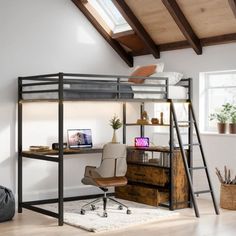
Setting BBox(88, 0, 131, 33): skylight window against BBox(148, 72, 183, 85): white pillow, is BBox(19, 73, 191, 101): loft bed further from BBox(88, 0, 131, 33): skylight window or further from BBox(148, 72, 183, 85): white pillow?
BBox(88, 0, 131, 33): skylight window

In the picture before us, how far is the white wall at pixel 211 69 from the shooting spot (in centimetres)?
686

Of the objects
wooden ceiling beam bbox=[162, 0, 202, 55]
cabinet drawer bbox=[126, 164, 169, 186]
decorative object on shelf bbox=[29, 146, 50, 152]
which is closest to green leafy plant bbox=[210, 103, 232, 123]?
wooden ceiling beam bbox=[162, 0, 202, 55]

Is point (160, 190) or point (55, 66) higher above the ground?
point (55, 66)

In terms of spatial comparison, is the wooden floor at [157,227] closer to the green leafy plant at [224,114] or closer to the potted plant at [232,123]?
the potted plant at [232,123]

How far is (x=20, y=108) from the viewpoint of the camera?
6660 mm

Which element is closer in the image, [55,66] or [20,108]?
[20,108]

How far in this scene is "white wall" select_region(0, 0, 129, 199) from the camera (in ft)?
22.0

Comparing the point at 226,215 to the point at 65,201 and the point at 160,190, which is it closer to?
the point at 160,190

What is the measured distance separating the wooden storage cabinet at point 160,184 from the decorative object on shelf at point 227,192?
1.55 feet

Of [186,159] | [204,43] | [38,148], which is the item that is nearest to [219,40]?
[204,43]

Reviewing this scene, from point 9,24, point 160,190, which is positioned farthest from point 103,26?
point 160,190

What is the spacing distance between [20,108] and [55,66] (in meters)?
0.95

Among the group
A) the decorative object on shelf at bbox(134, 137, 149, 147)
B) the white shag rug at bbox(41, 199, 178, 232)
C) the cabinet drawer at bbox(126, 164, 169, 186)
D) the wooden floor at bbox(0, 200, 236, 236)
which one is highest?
the decorative object on shelf at bbox(134, 137, 149, 147)

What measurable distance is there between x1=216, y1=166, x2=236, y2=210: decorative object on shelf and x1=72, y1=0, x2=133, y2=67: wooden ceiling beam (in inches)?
99.9
